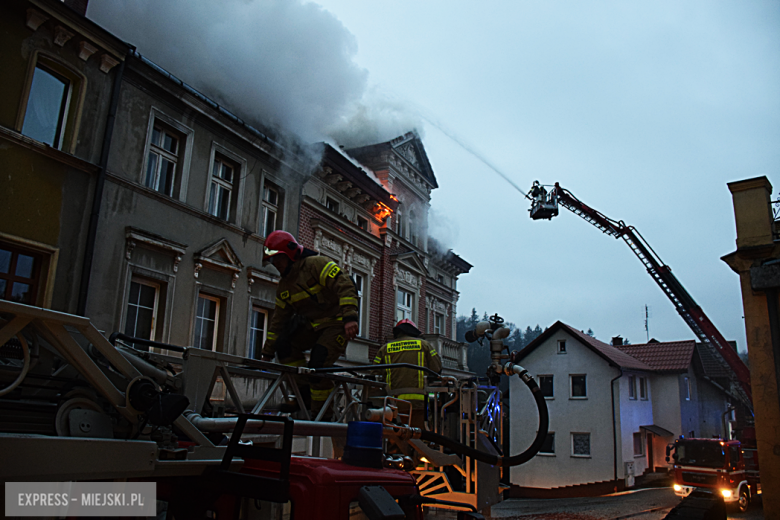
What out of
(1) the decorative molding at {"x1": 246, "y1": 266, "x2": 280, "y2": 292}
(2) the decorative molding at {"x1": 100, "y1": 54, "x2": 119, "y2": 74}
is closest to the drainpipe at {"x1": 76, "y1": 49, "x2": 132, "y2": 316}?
(2) the decorative molding at {"x1": 100, "y1": 54, "x2": 119, "y2": 74}

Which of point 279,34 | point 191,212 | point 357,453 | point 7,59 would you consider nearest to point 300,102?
point 279,34

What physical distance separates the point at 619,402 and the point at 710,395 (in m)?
14.7

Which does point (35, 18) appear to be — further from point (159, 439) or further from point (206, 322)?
point (159, 439)

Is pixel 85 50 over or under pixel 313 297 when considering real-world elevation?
over

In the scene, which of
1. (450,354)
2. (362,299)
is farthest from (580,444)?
(362,299)

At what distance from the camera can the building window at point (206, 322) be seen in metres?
11.3

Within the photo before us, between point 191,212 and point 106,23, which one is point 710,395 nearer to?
point 191,212

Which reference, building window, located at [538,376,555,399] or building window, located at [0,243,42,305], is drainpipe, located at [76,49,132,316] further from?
building window, located at [538,376,555,399]

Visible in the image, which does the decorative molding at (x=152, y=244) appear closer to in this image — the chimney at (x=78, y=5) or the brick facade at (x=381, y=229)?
the brick facade at (x=381, y=229)

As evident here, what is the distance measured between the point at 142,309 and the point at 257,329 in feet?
10.0

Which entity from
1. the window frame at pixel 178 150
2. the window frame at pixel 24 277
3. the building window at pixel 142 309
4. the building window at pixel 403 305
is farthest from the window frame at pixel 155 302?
the building window at pixel 403 305

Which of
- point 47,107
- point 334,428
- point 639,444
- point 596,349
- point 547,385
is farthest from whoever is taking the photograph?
point 547,385

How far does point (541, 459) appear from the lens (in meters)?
30.0

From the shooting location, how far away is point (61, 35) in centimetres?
911
